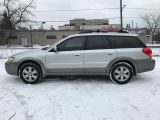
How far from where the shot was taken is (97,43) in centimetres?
845

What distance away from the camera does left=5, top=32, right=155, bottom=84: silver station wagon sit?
828 centimetres

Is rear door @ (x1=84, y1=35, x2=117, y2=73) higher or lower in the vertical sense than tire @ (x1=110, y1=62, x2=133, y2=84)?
higher

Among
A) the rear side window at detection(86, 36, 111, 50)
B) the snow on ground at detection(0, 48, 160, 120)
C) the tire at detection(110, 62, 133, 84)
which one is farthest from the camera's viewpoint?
the rear side window at detection(86, 36, 111, 50)

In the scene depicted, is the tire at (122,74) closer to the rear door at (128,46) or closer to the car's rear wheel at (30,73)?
the rear door at (128,46)

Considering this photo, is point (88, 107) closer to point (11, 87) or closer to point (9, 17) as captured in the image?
point (11, 87)

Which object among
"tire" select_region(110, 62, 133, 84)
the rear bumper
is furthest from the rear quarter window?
"tire" select_region(110, 62, 133, 84)

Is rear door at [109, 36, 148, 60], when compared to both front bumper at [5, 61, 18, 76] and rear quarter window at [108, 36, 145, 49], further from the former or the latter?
front bumper at [5, 61, 18, 76]

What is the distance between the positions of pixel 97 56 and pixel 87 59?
314mm

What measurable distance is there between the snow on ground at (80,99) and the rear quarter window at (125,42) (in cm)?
113

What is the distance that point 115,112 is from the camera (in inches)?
223

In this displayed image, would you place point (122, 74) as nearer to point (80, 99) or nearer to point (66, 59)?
point (66, 59)

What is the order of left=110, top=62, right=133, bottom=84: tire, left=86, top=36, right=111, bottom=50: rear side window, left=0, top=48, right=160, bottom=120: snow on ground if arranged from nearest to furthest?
left=0, top=48, right=160, bottom=120: snow on ground, left=110, top=62, right=133, bottom=84: tire, left=86, top=36, right=111, bottom=50: rear side window

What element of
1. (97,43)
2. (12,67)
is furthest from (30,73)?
(97,43)

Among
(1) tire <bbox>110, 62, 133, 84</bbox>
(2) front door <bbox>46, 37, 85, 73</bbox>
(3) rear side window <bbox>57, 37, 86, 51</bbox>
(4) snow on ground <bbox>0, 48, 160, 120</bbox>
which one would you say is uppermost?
(3) rear side window <bbox>57, 37, 86, 51</bbox>
